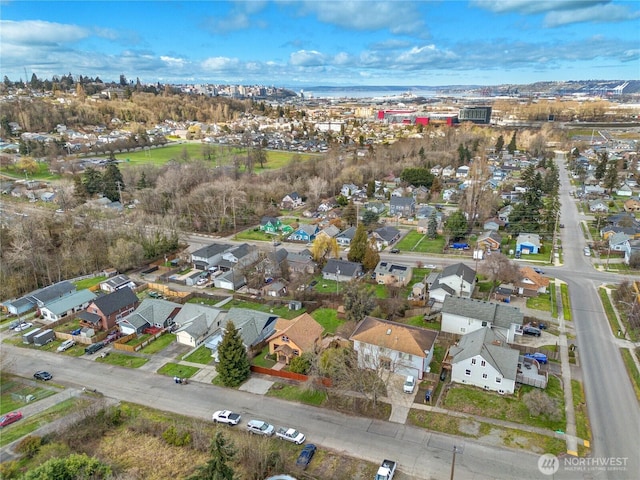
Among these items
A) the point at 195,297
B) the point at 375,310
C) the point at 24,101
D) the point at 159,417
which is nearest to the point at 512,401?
the point at 375,310

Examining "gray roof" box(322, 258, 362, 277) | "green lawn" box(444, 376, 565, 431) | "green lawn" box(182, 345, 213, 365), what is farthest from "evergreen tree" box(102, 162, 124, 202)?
"green lawn" box(444, 376, 565, 431)

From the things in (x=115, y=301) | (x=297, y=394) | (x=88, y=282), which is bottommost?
(x=88, y=282)

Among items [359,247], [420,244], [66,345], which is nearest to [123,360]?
[66,345]

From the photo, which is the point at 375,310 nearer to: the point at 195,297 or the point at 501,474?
the point at 501,474

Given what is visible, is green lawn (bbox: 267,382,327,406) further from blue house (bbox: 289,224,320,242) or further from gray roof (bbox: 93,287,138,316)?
blue house (bbox: 289,224,320,242)

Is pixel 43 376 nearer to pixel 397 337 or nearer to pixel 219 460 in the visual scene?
pixel 219 460

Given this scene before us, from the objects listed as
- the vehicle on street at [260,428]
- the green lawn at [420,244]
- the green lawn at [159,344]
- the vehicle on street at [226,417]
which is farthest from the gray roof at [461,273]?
the green lawn at [159,344]
